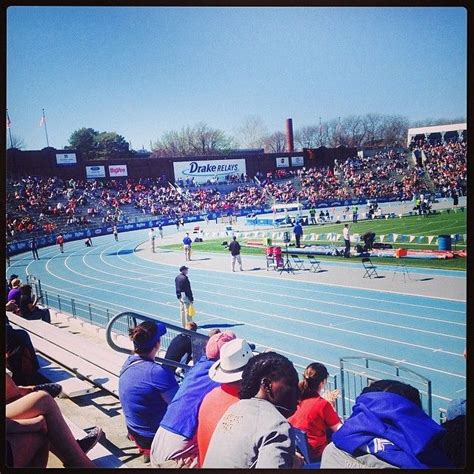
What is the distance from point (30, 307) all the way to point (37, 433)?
139 inches

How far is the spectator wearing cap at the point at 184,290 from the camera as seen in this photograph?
5.70m

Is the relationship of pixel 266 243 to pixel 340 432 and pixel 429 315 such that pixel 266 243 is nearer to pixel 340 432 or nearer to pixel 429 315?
pixel 429 315

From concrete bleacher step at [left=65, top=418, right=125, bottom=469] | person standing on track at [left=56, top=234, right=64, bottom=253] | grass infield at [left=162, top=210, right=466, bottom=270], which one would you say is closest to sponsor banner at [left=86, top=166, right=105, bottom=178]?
person standing on track at [left=56, top=234, right=64, bottom=253]

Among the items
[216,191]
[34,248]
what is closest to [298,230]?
[216,191]

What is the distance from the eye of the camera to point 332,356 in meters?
6.05

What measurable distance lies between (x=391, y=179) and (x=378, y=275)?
1.28m

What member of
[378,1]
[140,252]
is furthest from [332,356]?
[378,1]

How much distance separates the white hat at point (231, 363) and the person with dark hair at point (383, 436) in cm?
Result: 76

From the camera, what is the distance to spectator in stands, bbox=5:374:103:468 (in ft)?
11.0

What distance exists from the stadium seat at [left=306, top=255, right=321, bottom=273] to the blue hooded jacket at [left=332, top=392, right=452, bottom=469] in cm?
406

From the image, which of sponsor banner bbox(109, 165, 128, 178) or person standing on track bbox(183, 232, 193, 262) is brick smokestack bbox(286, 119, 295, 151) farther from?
sponsor banner bbox(109, 165, 128, 178)

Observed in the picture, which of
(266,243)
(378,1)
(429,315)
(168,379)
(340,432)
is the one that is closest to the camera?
(340,432)

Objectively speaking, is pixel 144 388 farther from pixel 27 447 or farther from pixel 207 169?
pixel 207 169

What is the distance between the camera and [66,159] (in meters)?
5.70
